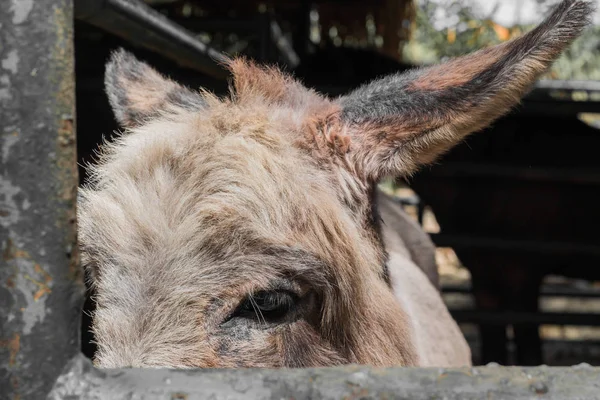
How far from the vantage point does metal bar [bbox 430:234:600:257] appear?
17.9 feet

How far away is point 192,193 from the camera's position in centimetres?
178

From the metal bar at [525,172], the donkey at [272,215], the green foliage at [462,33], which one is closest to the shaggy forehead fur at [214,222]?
the donkey at [272,215]

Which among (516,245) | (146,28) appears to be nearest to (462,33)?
(516,245)

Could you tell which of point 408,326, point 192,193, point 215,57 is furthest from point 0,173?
point 215,57

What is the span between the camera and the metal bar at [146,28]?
2582 millimetres

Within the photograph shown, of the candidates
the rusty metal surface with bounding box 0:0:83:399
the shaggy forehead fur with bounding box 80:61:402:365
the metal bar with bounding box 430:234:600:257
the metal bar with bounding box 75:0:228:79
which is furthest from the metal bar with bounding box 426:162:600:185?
the rusty metal surface with bounding box 0:0:83:399

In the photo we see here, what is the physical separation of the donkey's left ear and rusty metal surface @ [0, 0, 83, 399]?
1.26 m

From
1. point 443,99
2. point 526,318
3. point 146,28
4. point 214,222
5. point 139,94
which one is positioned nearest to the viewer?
point 214,222

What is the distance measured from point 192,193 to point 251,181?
0.17 metres

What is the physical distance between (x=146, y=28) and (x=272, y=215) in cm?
156

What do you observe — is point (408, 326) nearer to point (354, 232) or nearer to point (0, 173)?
point (354, 232)

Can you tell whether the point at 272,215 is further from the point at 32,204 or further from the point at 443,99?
the point at 32,204

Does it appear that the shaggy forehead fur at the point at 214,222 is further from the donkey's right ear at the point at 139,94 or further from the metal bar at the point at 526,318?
the metal bar at the point at 526,318

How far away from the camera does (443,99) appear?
6.23ft
